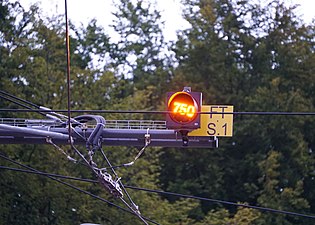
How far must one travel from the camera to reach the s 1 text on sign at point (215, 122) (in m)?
11.5

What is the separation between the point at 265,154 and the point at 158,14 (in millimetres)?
12599

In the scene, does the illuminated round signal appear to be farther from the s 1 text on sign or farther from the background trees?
the background trees

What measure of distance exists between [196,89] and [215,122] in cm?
2882

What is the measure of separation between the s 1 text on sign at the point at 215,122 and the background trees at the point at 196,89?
20054 mm

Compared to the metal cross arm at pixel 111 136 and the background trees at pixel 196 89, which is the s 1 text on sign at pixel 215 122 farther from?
the background trees at pixel 196 89

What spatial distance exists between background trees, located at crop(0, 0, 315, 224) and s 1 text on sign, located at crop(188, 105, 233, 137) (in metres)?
20.1

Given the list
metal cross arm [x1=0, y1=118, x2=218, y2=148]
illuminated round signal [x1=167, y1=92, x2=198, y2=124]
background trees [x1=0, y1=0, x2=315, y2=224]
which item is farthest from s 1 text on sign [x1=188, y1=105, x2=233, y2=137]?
background trees [x1=0, y1=0, x2=315, y2=224]

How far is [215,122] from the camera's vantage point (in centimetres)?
1152

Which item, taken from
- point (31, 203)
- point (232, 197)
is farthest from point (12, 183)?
point (232, 197)

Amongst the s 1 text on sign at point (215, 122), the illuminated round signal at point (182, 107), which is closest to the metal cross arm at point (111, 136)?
the s 1 text on sign at point (215, 122)

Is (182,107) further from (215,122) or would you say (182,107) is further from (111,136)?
(111,136)

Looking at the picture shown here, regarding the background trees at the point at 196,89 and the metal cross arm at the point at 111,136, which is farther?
the background trees at the point at 196,89

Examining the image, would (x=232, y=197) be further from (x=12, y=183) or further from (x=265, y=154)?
(x=12, y=183)

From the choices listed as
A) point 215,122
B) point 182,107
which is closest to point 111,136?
point 215,122
